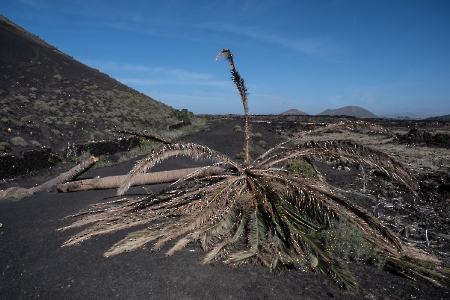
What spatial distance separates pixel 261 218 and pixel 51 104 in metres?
20.8

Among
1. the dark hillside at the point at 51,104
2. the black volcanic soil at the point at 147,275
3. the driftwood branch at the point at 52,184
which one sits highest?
the dark hillside at the point at 51,104

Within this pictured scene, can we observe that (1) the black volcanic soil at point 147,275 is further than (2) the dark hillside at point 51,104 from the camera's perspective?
No

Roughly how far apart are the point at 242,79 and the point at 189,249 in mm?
3375

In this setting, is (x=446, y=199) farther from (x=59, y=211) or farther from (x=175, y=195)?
(x=59, y=211)

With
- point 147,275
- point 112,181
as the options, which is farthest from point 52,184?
point 147,275

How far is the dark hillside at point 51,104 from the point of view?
49.6ft

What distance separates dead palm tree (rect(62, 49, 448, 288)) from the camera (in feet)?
11.2

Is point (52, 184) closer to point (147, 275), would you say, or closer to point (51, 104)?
point (147, 275)

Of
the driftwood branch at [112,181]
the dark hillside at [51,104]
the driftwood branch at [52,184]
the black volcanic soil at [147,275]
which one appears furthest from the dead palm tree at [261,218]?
the dark hillside at [51,104]

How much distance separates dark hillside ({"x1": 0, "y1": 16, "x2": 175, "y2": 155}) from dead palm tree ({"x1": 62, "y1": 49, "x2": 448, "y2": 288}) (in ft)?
32.5

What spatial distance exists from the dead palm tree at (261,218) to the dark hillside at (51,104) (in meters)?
9.92

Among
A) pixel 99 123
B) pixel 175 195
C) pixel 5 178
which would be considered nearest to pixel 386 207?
pixel 175 195

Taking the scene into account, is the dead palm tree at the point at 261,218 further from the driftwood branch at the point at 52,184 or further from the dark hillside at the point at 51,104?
the dark hillside at the point at 51,104

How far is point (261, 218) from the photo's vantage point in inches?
165
